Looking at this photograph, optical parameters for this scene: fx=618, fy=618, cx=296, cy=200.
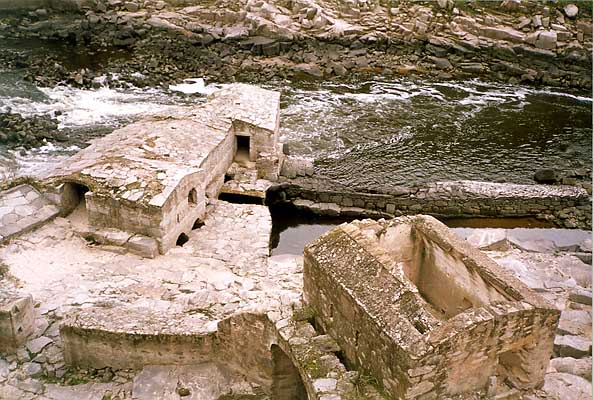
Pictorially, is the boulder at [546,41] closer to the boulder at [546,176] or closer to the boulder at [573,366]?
the boulder at [546,176]

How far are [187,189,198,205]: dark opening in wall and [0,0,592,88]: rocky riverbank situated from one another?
1414 centimetres

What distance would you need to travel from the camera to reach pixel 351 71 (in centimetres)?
2883

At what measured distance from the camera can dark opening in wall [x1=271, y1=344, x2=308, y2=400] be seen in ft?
29.7

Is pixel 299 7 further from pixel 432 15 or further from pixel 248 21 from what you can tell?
pixel 432 15

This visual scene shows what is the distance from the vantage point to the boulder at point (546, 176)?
19.7 meters

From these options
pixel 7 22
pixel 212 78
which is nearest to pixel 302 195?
pixel 212 78

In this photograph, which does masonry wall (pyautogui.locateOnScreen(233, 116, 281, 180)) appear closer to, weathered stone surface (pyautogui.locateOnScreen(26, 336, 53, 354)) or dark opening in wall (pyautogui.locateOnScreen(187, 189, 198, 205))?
dark opening in wall (pyautogui.locateOnScreen(187, 189, 198, 205))

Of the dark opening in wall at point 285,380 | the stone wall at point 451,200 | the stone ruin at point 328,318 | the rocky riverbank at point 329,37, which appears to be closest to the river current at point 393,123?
the stone wall at point 451,200

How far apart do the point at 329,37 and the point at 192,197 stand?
19.1m

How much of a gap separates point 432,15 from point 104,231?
24.9 metres

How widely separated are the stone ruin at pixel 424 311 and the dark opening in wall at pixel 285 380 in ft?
3.95

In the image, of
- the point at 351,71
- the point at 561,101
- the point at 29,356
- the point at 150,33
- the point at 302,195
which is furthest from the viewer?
the point at 150,33

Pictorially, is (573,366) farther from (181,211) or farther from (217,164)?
(217,164)

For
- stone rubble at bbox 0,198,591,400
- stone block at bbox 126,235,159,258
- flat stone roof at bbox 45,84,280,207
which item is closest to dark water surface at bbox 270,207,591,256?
stone rubble at bbox 0,198,591,400
